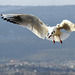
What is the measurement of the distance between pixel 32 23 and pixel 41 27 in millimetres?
210

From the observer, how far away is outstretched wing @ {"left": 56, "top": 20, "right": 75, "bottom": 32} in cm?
711

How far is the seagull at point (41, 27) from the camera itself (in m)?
7.10

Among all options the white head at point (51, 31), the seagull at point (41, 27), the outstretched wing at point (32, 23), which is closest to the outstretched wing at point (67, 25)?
the seagull at point (41, 27)

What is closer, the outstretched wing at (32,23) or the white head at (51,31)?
the white head at (51,31)

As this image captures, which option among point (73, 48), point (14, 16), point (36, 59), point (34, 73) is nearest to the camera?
point (14, 16)

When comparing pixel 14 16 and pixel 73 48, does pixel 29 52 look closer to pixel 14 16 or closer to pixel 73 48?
pixel 73 48

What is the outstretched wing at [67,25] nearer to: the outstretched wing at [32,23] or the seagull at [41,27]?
the seagull at [41,27]

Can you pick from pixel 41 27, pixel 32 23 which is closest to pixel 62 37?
pixel 41 27

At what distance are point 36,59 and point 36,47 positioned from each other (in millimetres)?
43162

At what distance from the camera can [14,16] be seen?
7.14 meters

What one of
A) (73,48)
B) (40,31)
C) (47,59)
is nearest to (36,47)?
(73,48)

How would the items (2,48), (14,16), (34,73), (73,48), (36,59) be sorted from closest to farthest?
(14,16)
(34,73)
(36,59)
(73,48)
(2,48)

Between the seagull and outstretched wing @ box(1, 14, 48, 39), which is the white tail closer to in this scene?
the seagull

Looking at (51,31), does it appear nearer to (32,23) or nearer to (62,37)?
(62,37)
